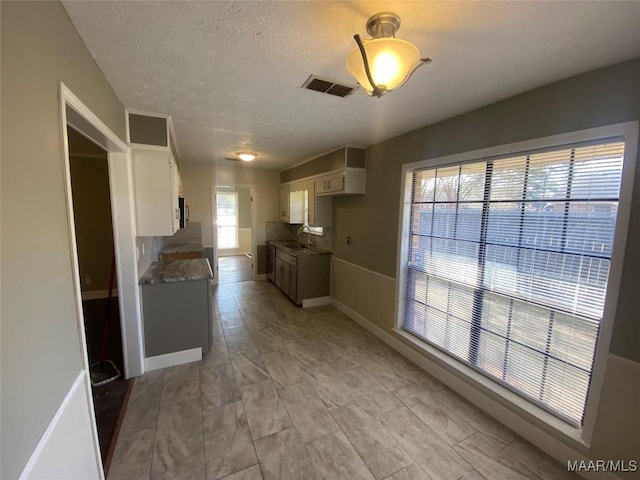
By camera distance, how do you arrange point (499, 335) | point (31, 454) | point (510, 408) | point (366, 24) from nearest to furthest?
point (31, 454) → point (366, 24) → point (510, 408) → point (499, 335)

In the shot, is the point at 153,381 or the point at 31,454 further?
the point at 153,381

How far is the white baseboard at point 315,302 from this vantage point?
14.4 feet

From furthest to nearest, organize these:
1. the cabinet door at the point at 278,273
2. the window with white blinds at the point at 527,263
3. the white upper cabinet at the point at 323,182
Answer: the cabinet door at the point at 278,273 → the white upper cabinet at the point at 323,182 → the window with white blinds at the point at 527,263

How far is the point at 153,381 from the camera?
252 centimetres

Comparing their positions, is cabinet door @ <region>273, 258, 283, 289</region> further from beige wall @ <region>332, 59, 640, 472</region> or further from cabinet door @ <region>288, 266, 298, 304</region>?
beige wall @ <region>332, 59, 640, 472</region>

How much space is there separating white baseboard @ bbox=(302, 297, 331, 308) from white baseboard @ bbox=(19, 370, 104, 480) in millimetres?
3065

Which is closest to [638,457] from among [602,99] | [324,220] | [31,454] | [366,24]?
[602,99]

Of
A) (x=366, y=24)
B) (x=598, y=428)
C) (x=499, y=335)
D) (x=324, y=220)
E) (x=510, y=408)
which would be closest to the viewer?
(x=366, y=24)

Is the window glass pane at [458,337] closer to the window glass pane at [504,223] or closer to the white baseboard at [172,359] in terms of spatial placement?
the window glass pane at [504,223]

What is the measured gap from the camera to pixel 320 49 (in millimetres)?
1445

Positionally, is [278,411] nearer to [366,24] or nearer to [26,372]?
[26,372]

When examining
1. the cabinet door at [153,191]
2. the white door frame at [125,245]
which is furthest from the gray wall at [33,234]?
the cabinet door at [153,191]

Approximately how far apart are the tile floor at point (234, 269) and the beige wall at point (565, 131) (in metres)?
3.72

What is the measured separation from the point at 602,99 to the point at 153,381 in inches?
158
